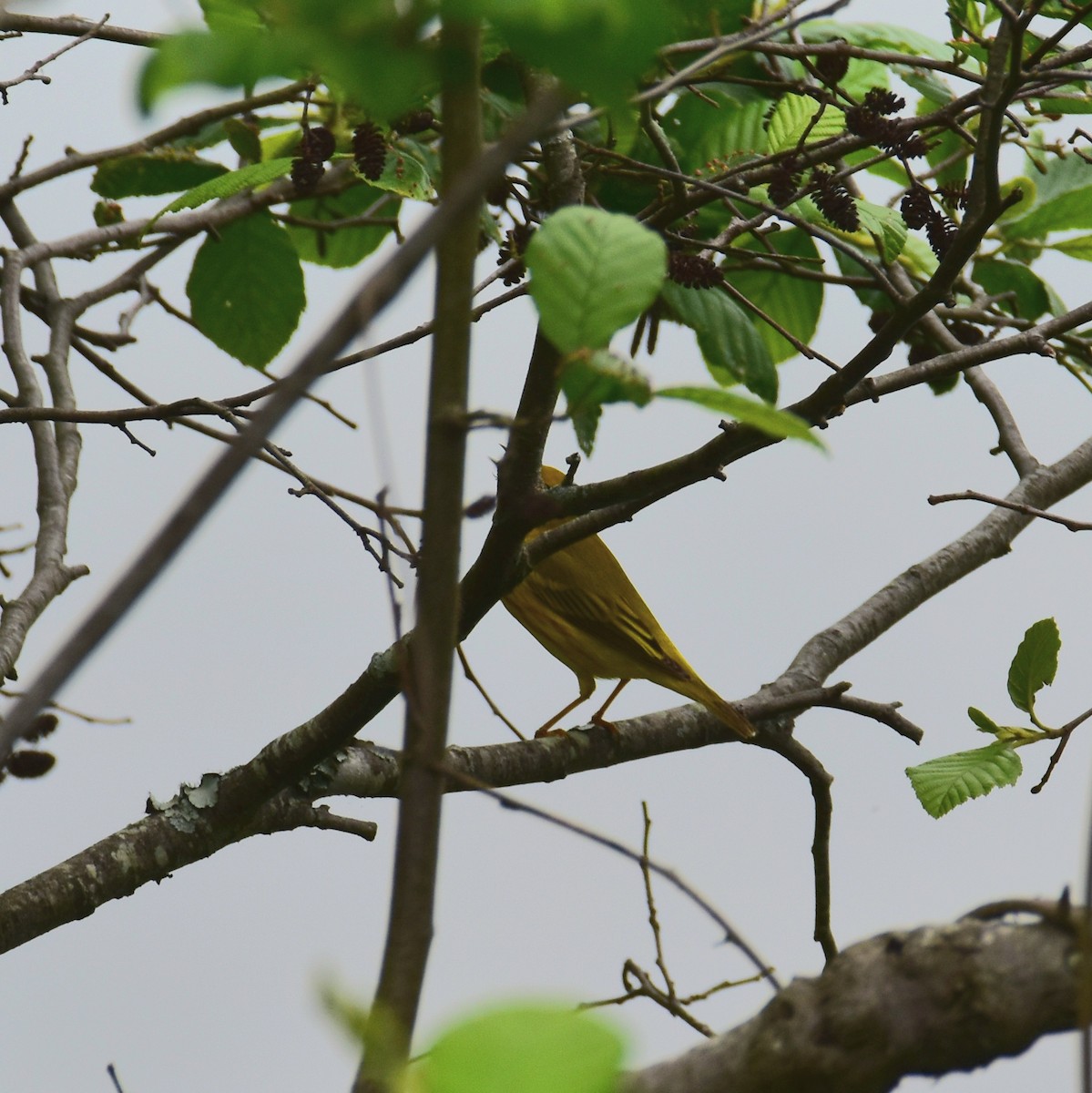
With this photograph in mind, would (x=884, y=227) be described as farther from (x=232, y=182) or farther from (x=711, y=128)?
(x=232, y=182)

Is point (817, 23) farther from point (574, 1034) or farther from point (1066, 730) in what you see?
point (574, 1034)

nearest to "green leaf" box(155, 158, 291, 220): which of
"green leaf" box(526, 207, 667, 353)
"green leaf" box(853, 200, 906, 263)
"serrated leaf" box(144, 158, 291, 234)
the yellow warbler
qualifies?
"serrated leaf" box(144, 158, 291, 234)

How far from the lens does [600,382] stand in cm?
57

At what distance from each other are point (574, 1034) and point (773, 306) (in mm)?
1819

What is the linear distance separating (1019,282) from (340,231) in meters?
1.14

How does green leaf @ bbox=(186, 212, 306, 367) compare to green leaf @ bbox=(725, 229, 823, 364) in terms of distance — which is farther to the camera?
green leaf @ bbox=(725, 229, 823, 364)

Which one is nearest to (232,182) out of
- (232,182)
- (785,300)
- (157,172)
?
(232,182)

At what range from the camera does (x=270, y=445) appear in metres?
1.53

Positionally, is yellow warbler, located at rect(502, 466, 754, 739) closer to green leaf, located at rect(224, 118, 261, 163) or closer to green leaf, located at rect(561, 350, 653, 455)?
green leaf, located at rect(224, 118, 261, 163)

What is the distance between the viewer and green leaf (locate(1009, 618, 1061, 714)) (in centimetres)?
143

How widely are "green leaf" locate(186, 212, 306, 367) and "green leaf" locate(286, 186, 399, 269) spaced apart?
0.26 m

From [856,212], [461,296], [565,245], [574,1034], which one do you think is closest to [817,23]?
[856,212]

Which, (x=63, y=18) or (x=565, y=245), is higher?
(x=63, y=18)

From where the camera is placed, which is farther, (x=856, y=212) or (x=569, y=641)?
(x=569, y=641)
